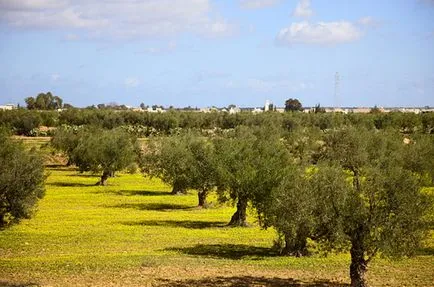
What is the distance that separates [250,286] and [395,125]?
146936 millimetres

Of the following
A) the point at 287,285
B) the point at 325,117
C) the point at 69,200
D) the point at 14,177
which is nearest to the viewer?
the point at 287,285

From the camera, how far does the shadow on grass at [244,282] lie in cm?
2870

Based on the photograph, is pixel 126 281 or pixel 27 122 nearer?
pixel 126 281

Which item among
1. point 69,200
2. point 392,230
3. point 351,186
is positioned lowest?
point 69,200

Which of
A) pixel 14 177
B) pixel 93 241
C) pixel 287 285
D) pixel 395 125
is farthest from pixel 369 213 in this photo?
pixel 395 125

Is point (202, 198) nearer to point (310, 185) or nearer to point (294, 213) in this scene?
point (294, 213)

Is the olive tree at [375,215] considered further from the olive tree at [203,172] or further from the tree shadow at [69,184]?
the tree shadow at [69,184]

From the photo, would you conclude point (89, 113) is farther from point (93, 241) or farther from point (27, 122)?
point (93, 241)

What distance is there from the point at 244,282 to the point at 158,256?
324 inches

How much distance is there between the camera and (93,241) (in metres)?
41.1

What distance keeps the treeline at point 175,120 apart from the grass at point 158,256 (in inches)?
4422

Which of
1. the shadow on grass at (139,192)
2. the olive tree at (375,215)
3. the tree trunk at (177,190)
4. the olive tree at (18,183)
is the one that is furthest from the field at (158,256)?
the shadow on grass at (139,192)

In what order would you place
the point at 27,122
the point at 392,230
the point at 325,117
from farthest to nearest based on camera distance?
the point at 325,117 → the point at 27,122 → the point at 392,230

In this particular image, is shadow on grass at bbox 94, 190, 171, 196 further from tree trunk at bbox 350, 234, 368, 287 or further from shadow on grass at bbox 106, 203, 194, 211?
tree trunk at bbox 350, 234, 368, 287
